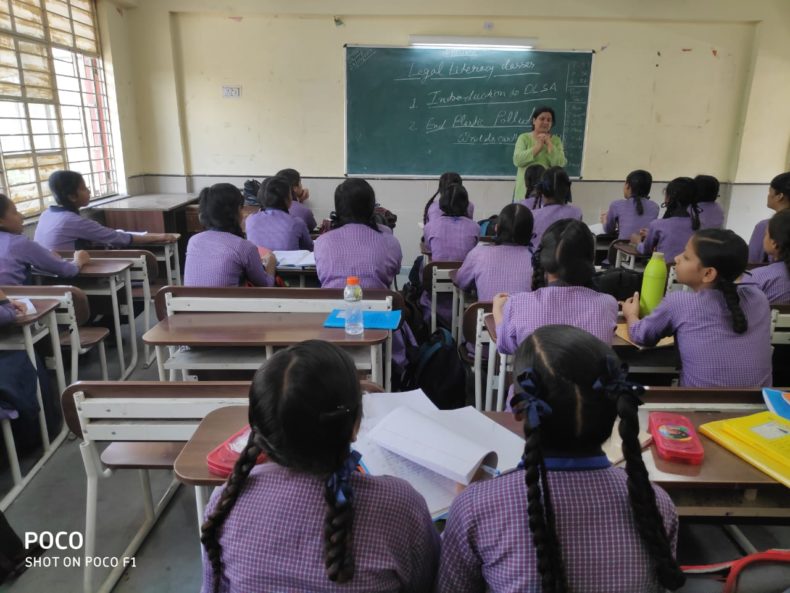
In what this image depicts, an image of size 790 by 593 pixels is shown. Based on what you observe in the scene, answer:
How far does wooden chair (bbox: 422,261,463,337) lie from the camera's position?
10.3 feet

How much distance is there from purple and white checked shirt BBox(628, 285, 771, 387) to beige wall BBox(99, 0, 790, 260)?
14.5ft

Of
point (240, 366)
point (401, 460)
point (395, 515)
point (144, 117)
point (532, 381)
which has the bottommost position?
point (240, 366)

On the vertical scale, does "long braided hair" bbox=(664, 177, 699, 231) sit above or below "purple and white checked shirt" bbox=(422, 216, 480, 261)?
above

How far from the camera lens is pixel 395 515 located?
2.89 feet

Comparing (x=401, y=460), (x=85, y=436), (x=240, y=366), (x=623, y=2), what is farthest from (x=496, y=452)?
(x=623, y=2)

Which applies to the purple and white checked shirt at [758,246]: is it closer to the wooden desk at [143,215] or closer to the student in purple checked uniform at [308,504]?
the student in purple checked uniform at [308,504]

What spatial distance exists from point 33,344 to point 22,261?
0.63m

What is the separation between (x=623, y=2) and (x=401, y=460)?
18.9ft

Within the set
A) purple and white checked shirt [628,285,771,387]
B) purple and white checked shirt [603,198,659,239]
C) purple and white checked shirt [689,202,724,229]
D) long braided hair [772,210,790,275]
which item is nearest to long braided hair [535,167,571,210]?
purple and white checked shirt [603,198,659,239]

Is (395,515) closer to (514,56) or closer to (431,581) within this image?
(431,581)

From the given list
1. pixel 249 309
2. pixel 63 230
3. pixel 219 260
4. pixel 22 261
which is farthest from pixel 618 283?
pixel 63 230

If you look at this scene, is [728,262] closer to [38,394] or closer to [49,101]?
[38,394]

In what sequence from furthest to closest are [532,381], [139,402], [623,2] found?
[623,2] < [139,402] < [532,381]

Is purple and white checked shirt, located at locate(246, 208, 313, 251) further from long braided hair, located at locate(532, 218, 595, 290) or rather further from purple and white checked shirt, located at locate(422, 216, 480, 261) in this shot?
long braided hair, located at locate(532, 218, 595, 290)
